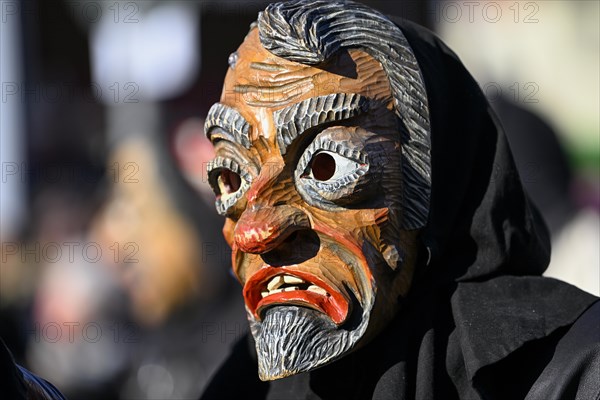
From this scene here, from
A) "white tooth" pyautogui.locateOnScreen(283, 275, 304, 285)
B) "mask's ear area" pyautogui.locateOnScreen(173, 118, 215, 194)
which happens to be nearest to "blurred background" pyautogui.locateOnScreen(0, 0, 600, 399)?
"mask's ear area" pyautogui.locateOnScreen(173, 118, 215, 194)

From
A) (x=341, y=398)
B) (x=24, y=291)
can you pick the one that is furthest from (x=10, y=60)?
(x=341, y=398)

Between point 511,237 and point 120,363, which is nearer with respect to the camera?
point 511,237

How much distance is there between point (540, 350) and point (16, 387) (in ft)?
3.78

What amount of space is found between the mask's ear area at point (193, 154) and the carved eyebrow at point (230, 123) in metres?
3.56

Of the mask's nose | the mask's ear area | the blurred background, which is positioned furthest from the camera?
the mask's ear area

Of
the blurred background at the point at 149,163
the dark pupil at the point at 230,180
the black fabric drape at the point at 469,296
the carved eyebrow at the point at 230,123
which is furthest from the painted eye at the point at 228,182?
the blurred background at the point at 149,163

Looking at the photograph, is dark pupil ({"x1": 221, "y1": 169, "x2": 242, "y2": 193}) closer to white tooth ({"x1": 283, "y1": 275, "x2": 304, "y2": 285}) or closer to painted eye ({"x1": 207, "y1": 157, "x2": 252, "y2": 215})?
painted eye ({"x1": 207, "y1": 157, "x2": 252, "y2": 215})

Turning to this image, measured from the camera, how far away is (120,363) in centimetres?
628

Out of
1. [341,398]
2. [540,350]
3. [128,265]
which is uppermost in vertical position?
[540,350]

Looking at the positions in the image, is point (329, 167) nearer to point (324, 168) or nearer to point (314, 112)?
point (324, 168)

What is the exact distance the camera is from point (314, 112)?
2.58 meters

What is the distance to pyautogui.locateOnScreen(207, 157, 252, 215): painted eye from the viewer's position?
2.69 metres

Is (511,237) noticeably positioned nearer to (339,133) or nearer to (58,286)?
(339,133)

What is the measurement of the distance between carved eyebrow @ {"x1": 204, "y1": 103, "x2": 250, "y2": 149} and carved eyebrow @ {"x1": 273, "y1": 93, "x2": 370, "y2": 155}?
82 millimetres
